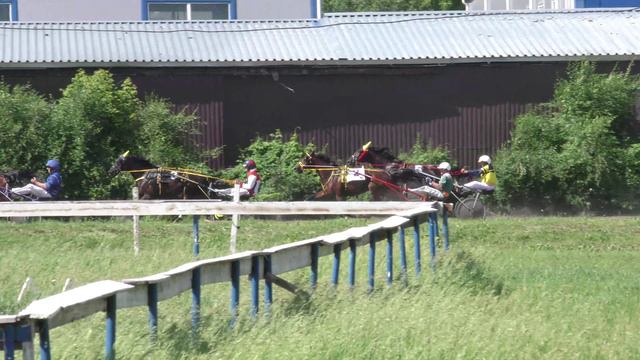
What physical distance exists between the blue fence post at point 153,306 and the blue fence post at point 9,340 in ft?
5.50

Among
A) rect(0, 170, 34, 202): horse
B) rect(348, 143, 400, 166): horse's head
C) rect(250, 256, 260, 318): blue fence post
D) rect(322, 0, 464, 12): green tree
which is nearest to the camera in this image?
rect(250, 256, 260, 318): blue fence post

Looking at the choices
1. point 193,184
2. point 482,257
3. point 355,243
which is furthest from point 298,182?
point 355,243

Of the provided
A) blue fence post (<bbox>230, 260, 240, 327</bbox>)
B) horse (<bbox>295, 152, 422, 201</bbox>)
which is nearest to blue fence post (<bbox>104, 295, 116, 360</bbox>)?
blue fence post (<bbox>230, 260, 240, 327</bbox>)

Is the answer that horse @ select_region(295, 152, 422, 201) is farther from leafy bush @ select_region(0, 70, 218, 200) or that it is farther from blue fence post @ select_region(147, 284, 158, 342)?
blue fence post @ select_region(147, 284, 158, 342)

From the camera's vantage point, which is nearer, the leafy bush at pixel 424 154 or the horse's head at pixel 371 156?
the horse's head at pixel 371 156

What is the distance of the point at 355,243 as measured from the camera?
11203mm

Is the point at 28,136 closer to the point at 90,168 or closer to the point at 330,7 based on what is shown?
the point at 90,168

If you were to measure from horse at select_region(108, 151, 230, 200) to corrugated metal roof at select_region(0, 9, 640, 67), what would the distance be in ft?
11.6

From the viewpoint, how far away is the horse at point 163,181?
969 inches

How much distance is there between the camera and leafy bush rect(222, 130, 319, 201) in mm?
26234

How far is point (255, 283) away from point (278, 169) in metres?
17.6

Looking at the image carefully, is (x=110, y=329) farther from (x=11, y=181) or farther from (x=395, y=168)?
(x=395, y=168)

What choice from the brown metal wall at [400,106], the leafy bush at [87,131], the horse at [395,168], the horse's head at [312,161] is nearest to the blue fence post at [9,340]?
the horse at [395,168]

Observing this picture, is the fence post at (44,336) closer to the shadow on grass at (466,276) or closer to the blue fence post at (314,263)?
the blue fence post at (314,263)
